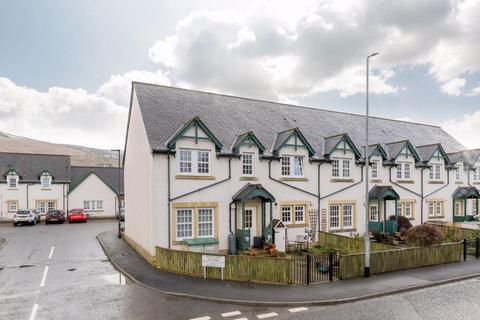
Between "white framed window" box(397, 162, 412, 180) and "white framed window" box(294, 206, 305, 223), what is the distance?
1116 centimetres

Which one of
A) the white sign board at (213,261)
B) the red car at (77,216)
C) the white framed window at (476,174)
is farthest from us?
the red car at (77,216)

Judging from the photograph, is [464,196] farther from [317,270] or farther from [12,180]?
[12,180]

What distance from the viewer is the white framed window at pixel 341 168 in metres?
26.3

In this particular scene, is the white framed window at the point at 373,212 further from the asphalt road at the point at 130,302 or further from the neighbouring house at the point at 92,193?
the neighbouring house at the point at 92,193

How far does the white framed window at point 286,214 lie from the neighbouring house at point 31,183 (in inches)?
1325

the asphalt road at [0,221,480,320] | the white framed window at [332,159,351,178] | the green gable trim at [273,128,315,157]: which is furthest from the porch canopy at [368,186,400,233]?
the asphalt road at [0,221,480,320]

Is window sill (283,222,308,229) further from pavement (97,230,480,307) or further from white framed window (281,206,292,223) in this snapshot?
pavement (97,230,480,307)

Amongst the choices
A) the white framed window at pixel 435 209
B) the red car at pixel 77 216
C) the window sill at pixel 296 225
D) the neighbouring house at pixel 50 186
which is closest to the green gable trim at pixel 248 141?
the window sill at pixel 296 225

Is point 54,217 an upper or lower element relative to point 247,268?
lower

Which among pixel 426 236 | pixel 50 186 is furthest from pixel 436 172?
pixel 50 186

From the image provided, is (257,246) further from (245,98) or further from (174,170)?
(245,98)

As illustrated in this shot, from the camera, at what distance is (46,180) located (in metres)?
43.3

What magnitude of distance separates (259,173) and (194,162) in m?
4.80

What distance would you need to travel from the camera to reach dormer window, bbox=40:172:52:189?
43031 mm
